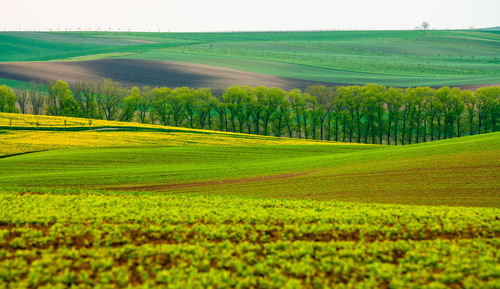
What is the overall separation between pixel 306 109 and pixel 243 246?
80.5 meters

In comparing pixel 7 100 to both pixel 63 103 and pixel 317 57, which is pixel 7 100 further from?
pixel 317 57

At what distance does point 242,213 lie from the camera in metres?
17.2

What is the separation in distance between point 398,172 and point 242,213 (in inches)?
757

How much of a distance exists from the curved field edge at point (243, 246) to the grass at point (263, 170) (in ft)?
31.3

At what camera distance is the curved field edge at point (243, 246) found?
11.3 metres

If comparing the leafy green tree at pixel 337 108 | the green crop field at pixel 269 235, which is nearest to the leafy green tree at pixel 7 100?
the green crop field at pixel 269 235

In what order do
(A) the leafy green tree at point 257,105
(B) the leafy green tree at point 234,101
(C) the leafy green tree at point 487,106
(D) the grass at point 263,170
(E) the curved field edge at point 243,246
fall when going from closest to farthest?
(E) the curved field edge at point 243,246 → (D) the grass at point 263,170 → (C) the leafy green tree at point 487,106 → (A) the leafy green tree at point 257,105 → (B) the leafy green tree at point 234,101

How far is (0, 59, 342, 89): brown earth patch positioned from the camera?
390 ft

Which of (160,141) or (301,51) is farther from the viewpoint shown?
(301,51)

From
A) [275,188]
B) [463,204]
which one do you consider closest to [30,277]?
[275,188]

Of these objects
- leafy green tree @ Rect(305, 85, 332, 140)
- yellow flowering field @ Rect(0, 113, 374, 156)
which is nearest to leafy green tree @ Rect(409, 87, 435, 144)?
leafy green tree @ Rect(305, 85, 332, 140)

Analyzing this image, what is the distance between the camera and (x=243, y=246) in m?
13.3

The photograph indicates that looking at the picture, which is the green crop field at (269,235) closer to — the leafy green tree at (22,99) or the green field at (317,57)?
the leafy green tree at (22,99)

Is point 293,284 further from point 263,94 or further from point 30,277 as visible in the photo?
point 263,94
